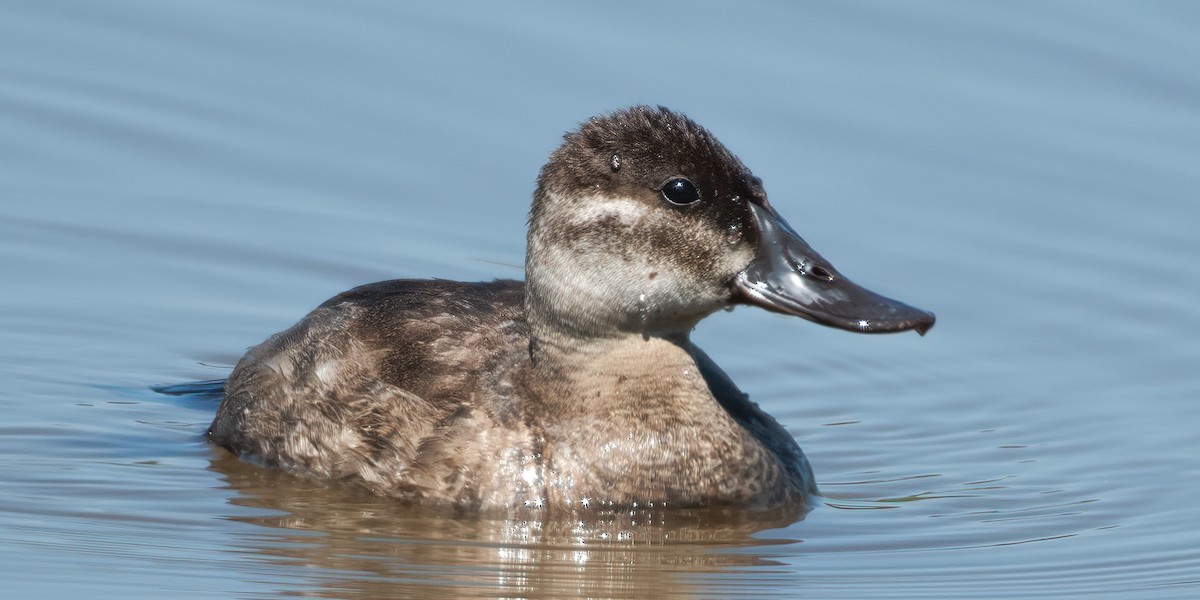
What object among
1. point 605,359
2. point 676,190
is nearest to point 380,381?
point 605,359

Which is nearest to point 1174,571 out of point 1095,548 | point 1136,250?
point 1095,548

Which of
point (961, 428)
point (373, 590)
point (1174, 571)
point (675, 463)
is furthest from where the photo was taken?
point (961, 428)

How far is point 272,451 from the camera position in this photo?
8.84 meters

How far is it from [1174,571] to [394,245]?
4.92 meters

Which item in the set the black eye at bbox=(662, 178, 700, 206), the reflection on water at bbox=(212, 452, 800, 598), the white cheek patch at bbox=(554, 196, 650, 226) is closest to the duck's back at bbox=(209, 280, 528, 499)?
the reflection on water at bbox=(212, 452, 800, 598)

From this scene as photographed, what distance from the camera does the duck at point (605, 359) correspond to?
7.87m

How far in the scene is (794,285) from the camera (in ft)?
26.0

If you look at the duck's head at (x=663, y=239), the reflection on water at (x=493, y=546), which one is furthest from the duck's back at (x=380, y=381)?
the duck's head at (x=663, y=239)

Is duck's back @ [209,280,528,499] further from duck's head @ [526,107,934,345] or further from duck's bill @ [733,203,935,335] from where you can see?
duck's bill @ [733,203,935,335]

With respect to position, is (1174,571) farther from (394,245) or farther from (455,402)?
(394,245)

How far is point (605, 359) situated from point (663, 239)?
562 millimetres

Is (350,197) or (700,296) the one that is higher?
(350,197)

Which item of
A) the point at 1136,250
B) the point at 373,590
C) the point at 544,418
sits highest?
the point at 1136,250

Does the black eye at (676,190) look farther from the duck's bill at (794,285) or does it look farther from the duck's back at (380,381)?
the duck's back at (380,381)
